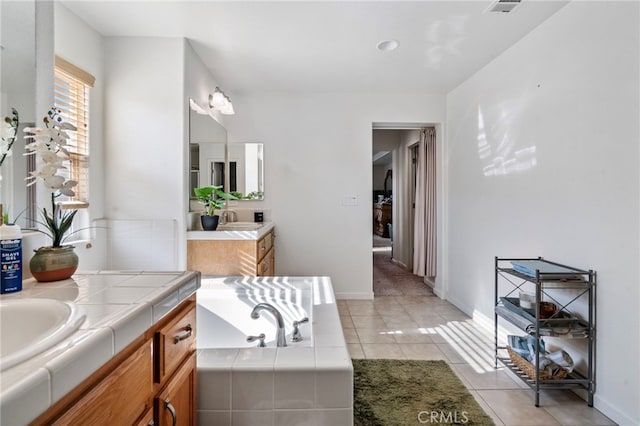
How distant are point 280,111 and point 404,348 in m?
2.76

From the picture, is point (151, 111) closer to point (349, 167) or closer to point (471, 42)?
point (349, 167)

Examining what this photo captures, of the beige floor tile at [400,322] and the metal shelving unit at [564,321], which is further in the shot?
the beige floor tile at [400,322]

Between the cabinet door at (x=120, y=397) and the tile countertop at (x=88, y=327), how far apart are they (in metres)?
0.06

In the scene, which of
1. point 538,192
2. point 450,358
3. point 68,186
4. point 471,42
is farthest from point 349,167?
point 68,186

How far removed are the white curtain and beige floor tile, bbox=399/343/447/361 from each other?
169 cm

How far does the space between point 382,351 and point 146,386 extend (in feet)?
6.67

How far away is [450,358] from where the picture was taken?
246cm

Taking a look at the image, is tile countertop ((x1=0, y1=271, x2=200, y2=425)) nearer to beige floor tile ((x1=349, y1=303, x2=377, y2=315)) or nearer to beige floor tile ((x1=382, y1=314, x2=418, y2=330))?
beige floor tile ((x1=382, y1=314, x2=418, y2=330))

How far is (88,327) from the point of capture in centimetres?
67

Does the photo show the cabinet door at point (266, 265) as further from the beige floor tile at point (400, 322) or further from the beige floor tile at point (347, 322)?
the beige floor tile at point (400, 322)

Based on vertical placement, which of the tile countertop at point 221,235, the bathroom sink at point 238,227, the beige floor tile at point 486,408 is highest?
the bathroom sink at point 238,227

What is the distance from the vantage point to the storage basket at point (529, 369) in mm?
1931

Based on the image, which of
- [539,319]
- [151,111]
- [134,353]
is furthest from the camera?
[151,111]

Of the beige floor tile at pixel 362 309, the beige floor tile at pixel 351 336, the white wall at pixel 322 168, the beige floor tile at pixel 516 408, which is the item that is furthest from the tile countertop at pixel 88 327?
the white wall at pixel 322 168
